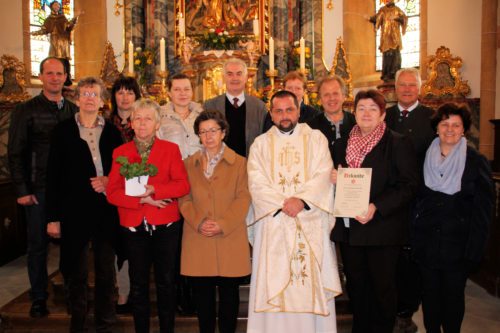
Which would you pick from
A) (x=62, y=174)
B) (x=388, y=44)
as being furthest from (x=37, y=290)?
(x=388, y=44)

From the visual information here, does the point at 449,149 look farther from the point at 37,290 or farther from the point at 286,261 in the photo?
the point at 37,290

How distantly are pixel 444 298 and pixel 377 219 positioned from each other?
74cm

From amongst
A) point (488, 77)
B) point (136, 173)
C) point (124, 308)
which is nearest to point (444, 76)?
point (488, 77)

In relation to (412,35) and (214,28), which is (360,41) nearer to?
(412,35)

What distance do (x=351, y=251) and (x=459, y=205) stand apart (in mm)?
745

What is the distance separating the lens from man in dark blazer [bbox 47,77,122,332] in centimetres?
325

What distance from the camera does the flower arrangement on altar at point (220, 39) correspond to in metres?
7.73

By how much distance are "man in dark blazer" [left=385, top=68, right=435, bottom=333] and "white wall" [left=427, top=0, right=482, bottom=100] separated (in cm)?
444

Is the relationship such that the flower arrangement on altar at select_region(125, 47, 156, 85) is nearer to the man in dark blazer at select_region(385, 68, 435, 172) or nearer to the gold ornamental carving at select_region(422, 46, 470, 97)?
the gold ornamental carving at select_region(422, 46, 470, 97)

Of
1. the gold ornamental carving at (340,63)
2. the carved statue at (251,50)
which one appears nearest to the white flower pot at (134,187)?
the carved statue at (251,50)

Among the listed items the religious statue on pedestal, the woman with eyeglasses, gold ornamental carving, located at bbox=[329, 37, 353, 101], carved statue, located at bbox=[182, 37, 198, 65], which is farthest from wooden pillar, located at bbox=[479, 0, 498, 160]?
the religious statue on pedestal

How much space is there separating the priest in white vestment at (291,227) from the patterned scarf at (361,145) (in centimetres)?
16

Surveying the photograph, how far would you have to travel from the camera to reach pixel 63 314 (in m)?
3.95

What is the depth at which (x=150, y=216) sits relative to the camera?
3105 millimetres
